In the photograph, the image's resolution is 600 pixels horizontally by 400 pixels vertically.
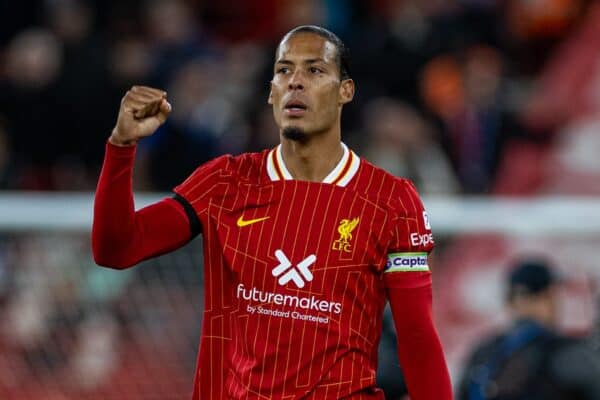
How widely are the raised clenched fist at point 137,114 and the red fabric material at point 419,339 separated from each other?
0.91 meters

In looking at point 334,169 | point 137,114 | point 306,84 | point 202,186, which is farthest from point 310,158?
point 137,114

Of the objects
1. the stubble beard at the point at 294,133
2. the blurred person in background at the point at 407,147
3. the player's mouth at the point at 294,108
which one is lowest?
the stubble beard at the point at 294,133

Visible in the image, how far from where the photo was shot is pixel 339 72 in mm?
4645

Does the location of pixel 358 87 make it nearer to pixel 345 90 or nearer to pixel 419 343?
pixel 345 90

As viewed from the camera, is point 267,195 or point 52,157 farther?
point 52,157

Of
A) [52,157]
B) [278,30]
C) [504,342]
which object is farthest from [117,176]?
[278,30]

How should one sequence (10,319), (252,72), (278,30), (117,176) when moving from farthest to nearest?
(278,30), (252,72), (10,319), (117,176)

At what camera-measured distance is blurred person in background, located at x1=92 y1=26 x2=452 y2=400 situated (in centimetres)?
443

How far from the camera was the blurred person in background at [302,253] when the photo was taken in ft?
14.5

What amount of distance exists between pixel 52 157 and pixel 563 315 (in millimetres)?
Answer: 3526

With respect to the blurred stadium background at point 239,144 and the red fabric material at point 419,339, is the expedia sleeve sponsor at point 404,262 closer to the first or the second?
the red fabric material at point 419,339

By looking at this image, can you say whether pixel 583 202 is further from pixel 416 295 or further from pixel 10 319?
pixel 416 295

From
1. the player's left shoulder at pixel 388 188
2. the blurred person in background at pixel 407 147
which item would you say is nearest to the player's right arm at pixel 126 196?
the player's left shoulder at pixel 388 188

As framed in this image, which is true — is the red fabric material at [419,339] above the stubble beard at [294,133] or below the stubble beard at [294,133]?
below
